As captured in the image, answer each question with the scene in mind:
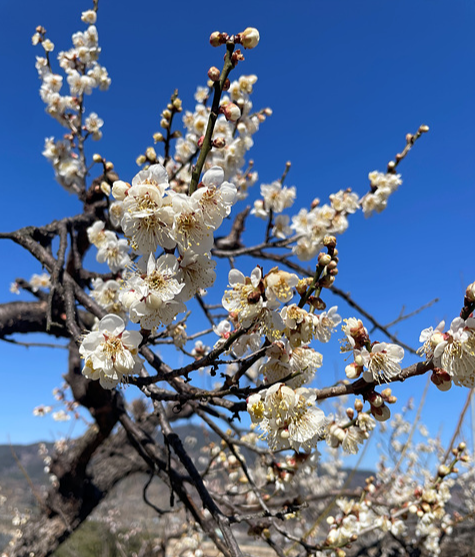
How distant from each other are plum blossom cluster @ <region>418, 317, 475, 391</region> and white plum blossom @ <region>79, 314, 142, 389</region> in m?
0.67

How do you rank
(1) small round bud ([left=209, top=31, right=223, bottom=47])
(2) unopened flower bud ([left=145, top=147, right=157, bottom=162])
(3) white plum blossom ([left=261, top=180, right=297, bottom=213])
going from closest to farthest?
(1) small round bud ([left=209, top=31, right=223, bottom=47])
(2) unopened flower bud ([left=145, top=147, right=157, bottom=162])
(3) white plum blossom ([left=261, top=180, right=297, bottom=213])

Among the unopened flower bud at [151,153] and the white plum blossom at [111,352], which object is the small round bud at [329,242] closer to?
the white plum blossom at [111,352]

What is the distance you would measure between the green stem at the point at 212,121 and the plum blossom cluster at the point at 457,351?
641mm

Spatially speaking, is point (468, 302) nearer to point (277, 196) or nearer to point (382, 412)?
point (382, 412)

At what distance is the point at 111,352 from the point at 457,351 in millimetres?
789

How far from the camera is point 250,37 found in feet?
3.41

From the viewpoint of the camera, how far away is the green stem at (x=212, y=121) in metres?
0.86

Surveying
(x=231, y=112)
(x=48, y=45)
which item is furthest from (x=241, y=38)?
(x=48, y=45)

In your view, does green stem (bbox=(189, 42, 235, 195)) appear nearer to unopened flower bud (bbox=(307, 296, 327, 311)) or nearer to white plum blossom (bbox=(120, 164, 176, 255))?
white plum blossom (bbox=(120, 164, 176, 255))

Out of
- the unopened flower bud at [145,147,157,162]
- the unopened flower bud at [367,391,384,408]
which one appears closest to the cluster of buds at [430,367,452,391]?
the unopened flower bud at [367,391,384,408]

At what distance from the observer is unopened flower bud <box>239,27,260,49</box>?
1.04 meters

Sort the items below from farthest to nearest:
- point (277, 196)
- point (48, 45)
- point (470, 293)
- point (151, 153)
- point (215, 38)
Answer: point (48, 45)
point (277, 196)
point (151, 153)
point (215, 38)
point (470, 293)

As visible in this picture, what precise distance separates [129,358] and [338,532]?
2.11m

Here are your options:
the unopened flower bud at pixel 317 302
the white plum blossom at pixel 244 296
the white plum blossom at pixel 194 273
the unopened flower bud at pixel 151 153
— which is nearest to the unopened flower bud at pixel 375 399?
the unopened flower bud at pixel 317 302
